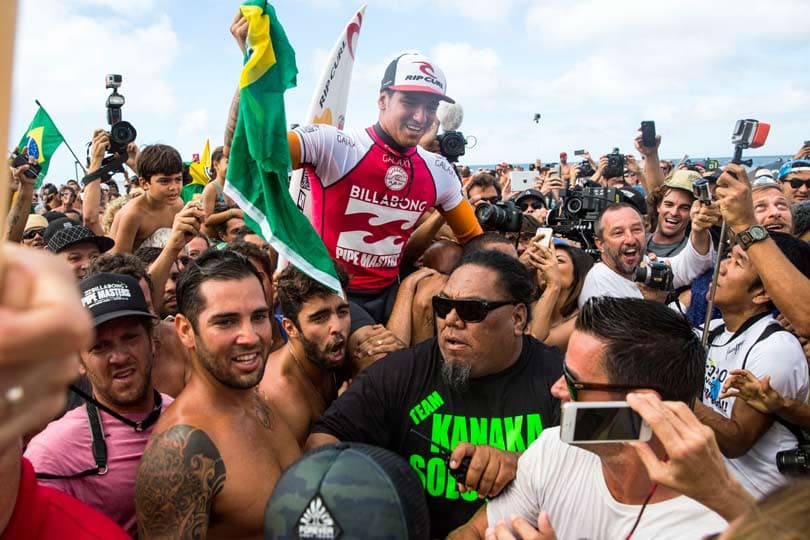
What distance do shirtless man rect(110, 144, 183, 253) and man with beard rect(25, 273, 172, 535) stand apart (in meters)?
3.05

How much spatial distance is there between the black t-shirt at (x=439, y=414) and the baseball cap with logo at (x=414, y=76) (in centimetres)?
181

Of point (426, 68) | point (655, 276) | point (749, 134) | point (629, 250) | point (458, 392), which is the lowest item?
point (458, 392)

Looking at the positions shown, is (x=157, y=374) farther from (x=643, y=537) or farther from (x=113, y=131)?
(x=113, y=131)

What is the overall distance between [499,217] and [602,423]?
126 inches

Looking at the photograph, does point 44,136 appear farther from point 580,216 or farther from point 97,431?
point 97,431

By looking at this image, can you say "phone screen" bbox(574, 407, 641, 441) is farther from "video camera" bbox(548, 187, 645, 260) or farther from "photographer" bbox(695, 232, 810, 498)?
"video camera" bbox(548, 187, 645, 260)

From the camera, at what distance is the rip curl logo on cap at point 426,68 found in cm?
439

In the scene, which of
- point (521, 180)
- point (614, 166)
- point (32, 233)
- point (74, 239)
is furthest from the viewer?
point (521, 180)

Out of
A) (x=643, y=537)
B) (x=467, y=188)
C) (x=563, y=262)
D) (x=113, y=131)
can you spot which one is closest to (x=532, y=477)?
(x=643, y=537)

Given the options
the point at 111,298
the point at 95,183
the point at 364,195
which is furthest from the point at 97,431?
→ the point at 95,183

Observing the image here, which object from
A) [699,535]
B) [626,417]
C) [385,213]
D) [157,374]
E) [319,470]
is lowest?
[157,374]

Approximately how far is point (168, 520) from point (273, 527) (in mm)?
733

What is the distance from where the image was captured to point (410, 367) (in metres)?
3.33

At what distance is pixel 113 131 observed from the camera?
277 inches
